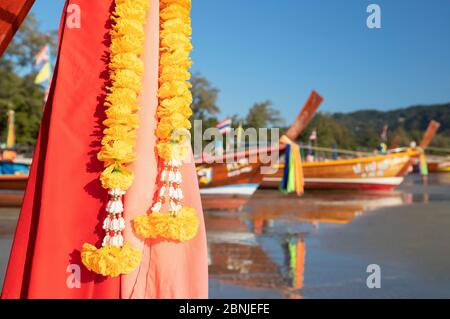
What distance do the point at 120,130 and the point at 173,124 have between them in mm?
191

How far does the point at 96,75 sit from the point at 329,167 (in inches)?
697

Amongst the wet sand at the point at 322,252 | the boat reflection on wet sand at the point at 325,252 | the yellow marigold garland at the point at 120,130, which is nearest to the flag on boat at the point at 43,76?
the wet sand at the point at 322,252

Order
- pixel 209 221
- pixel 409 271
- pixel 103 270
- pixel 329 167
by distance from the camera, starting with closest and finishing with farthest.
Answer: pixel 103 270
pixel 409 271
pixel 209 221
pixel 329 167

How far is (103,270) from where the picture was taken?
60.9 inches

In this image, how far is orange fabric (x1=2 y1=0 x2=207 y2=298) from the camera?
5.44ft

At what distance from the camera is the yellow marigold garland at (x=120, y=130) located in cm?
157

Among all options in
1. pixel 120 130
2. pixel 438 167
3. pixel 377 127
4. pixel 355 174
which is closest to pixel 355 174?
pixel 355 174

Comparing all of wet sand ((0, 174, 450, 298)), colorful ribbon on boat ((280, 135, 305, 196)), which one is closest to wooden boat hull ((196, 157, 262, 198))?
wet sand ((0, 174, 450, 298))

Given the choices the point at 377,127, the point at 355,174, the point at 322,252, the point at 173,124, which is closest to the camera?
the point at 173,124

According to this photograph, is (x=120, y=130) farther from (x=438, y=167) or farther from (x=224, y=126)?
(x=438, y=167)

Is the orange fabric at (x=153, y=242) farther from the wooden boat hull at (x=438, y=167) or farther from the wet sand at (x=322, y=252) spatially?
the wooden boat hull at (x=438, y=167)

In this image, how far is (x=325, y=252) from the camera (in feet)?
19.5
